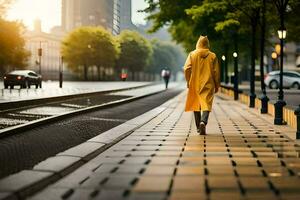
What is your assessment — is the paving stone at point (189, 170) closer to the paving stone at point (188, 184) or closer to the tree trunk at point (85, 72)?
the paving stone at point (188, 184)

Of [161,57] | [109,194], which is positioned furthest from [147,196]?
[161,57]

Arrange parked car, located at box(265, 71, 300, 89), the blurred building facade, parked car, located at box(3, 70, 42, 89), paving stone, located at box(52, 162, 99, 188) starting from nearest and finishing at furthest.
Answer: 1. paving stone, located at box(52, 162, 99, 188)
2. parked car, located at box(3, 70, 42, 89)
3. parked car, located at box(265, 71, 300, 89)
4. the blurred building facade

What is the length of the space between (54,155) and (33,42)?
110116 millimetres

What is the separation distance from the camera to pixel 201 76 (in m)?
10.9

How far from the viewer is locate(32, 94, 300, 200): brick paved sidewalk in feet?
17.4

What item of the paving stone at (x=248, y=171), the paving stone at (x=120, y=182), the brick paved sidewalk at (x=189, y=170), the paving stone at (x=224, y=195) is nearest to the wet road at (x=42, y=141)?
the brick paved sidewalk at (x=189, y=170)

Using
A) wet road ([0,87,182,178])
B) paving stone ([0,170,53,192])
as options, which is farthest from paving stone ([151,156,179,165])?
paving stone ([0,170,53,192])

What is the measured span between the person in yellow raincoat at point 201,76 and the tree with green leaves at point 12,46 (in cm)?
3985

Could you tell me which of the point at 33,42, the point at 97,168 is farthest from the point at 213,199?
the point at 33,42

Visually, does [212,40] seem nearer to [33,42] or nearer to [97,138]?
[97,138]

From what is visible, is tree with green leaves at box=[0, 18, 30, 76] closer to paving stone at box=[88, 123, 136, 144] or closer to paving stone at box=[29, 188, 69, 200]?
paving stone at box=[88, 123, 136, 144]

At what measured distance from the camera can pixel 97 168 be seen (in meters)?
6.75

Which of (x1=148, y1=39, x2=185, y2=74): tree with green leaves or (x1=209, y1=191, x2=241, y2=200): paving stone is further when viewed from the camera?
(x1=148, y1=39, x2=185, y2=74): tree with green leaves

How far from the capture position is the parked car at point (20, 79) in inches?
1544
